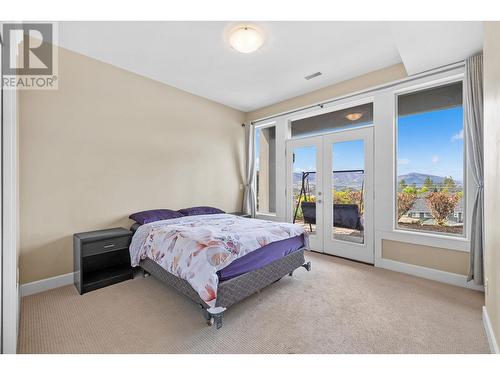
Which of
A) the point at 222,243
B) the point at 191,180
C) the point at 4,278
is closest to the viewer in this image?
the point at 4,278

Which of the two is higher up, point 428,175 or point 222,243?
point 428,175

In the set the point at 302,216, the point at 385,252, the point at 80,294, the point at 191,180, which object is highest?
the point at 191,180

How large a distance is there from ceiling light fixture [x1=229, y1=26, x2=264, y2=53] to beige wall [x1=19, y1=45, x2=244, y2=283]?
1.77 meters

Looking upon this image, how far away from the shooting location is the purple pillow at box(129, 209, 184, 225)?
304 cm

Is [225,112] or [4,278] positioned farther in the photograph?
[225,112]

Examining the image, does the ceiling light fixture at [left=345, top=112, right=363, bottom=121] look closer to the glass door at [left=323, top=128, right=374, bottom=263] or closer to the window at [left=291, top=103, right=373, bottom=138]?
the window at [left=291, top=103, right=373, bottom=138]

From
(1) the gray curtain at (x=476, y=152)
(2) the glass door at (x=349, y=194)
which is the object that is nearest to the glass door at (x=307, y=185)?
(2) the glass door at (x=349, y=194)

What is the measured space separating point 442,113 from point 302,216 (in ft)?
8.26

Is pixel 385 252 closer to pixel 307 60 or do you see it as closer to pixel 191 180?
pixel 307 60

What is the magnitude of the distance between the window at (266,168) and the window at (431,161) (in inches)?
91.4

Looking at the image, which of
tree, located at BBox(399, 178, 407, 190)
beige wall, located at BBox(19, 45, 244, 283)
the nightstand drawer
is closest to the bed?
the nightstand drawer

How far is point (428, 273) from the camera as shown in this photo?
9.21ft
